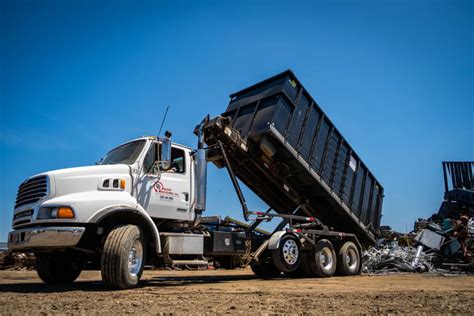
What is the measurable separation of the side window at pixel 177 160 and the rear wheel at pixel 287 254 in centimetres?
305

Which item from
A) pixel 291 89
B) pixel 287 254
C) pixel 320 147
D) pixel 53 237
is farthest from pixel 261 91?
pixel 53 237

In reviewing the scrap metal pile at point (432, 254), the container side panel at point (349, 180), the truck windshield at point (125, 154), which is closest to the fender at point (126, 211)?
the truck windshield at point (125, 154)

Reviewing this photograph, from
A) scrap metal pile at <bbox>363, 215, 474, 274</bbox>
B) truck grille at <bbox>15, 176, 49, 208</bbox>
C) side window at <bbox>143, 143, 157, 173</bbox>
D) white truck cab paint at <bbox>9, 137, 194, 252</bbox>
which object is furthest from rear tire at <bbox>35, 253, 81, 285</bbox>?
Result: scrap metal pile at <bbox>363, 215, 474, 274</bbox>

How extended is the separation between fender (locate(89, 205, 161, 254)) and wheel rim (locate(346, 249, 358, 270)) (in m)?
6.33

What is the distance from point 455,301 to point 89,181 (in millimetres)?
5536

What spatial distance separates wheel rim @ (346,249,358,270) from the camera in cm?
1116

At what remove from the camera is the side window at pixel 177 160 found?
25.4 feet

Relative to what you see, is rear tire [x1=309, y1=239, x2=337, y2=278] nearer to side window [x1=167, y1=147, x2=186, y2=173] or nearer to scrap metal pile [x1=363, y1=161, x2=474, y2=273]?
scrap metal pile [x1=363, y1=161, x2=474, y2=273]

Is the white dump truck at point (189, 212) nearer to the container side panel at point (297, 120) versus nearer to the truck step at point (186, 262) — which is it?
the truck step at point (186, 262)

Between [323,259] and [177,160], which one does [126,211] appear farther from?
[323,259]

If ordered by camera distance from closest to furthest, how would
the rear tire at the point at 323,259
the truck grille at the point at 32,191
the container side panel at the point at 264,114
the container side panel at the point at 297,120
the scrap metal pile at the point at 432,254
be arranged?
the truck grille at the point at 32,191 → the container side panel at the point at 264,114 → the container side panel at the point at 297,120 → the rear tire at the point at 323,259 → the scrap metal pile at the point at 432,254

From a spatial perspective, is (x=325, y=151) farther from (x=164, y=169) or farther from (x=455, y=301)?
(x=455, y=301)

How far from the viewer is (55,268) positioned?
751 centimetres

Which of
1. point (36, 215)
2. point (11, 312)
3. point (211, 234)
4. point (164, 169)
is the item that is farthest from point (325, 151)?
point (11, 312)
